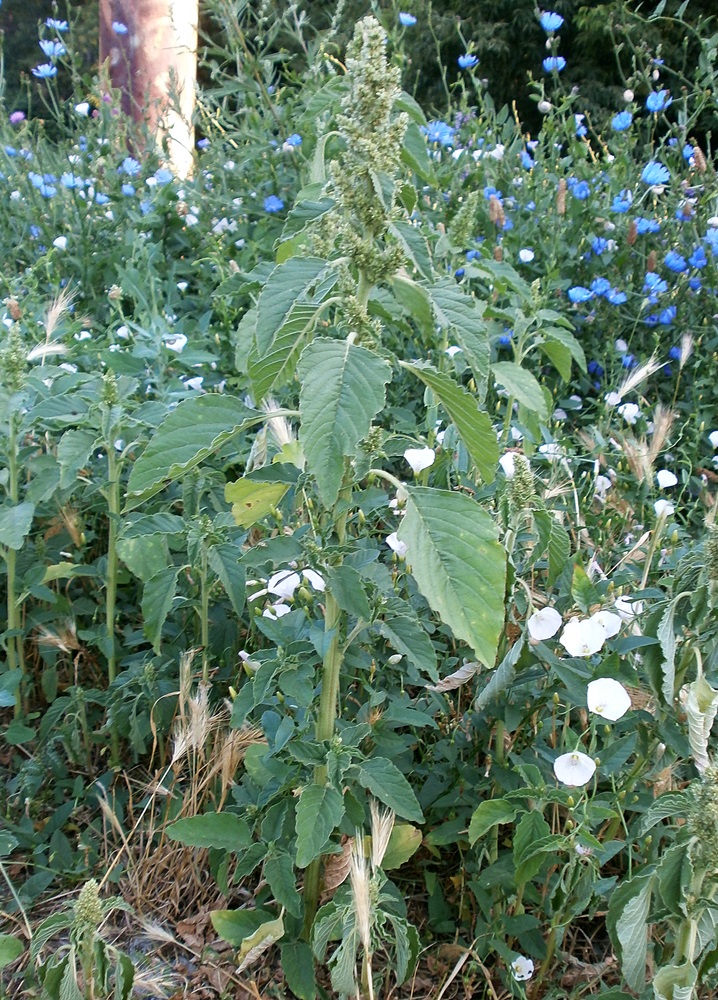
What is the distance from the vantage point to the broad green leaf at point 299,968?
4.98 feet

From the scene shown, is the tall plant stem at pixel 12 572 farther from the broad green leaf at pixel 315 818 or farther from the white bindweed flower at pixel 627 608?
the white bindweed flower at pixel 627 608

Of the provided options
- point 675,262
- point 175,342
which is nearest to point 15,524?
point 175,342

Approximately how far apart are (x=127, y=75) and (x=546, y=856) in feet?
19.7

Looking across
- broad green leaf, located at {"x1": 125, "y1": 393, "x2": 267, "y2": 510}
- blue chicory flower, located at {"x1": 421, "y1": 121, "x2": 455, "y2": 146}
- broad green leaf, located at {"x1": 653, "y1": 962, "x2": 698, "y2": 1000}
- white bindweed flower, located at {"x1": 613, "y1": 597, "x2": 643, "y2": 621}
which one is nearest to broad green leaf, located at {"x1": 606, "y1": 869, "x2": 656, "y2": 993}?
broad green leaf, located at {"x1": 653, "y1": 962, "x2": 698, "y2": 1000}

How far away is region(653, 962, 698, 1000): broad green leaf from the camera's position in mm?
1283

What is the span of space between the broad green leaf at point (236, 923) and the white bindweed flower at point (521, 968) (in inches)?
17.7

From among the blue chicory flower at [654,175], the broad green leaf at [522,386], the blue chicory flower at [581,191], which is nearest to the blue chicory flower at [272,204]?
the blue chicory flower at [581,191]

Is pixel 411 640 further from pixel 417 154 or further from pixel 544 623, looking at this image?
pixel 417 154

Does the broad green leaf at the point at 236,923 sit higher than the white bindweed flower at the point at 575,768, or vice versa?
the white bindweed flower at the point at 575,768

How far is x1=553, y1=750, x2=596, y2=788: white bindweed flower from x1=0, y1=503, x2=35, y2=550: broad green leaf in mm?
1109

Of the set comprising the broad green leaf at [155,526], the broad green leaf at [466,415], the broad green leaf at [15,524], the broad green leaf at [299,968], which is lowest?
the broad green leaf at [299,968]

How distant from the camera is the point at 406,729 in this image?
198 cm

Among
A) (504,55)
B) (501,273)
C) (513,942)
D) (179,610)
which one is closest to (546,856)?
(513,942)

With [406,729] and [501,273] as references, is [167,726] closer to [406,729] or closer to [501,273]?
[406,729]
